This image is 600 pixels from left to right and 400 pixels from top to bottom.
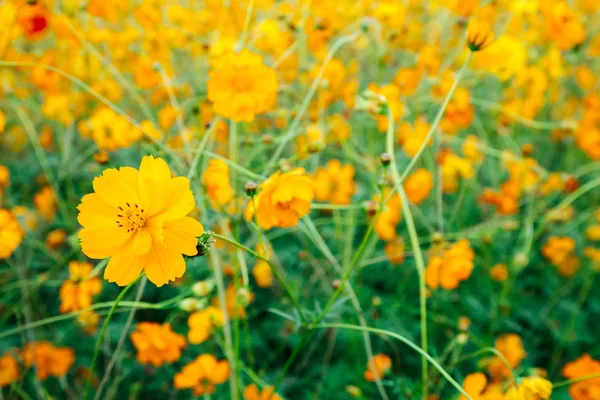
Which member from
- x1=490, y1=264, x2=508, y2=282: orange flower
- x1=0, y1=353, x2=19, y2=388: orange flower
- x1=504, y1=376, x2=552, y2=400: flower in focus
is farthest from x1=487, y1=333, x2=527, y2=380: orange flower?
x1=0, y1=353, x2=19, y2=388: orange flower

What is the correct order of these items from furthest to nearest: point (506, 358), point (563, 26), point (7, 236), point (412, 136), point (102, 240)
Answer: point (563, 26) < point (412, 136) < point (506, 358) < point (7, 236) < point (102, 240)

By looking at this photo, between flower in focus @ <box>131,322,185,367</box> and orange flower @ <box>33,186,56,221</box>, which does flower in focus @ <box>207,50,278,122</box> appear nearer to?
flower in focus @ <box>131,322,185,367</box>

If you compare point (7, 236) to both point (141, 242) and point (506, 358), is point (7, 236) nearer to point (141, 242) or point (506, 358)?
point (141, 242)

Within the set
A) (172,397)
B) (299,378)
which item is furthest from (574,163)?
(172,397)

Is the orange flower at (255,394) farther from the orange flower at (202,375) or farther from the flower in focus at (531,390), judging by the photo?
the flower in focus at (531,390)

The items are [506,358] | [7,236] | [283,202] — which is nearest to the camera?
→ [283,202]

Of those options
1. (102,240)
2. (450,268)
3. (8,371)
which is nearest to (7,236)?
(8,371)
